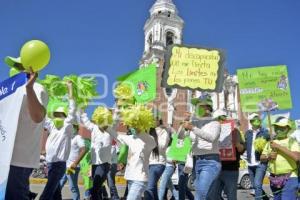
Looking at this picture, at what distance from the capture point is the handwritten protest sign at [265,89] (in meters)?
8.03

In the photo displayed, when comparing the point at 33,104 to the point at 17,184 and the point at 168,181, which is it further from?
the point at 168,181

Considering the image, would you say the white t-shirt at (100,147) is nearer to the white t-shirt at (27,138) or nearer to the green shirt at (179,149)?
the green shirt at (179,149)

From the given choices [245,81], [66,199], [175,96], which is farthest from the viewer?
[175,96]

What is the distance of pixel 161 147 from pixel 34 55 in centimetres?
456

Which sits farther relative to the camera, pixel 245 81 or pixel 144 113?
pixel 245 81

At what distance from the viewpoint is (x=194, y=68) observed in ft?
25.3

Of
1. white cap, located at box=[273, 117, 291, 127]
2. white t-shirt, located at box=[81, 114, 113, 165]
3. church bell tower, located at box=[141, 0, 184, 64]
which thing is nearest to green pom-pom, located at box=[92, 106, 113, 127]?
white t-shirt, located at box=[81, 114, 113, 165]

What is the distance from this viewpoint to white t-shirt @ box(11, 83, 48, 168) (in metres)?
3.68

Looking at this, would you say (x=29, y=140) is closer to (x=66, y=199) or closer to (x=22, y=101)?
(x=22, y=101)

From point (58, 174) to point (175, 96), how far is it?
4266cm

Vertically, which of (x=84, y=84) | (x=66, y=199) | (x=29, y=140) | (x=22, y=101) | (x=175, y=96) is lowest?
(x=66, y=199)

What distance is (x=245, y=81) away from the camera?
27.4 ft

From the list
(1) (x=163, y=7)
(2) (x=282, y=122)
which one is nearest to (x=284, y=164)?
(2) (x=282, y=122)

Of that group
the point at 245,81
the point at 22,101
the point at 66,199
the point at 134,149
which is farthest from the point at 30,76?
the point at 66,199
